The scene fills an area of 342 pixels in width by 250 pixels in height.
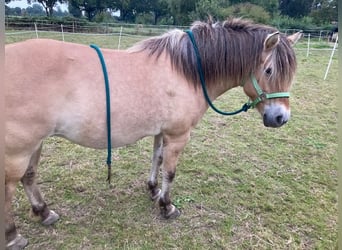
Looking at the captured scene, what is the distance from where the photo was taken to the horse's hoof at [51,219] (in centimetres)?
208

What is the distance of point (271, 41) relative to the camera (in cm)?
179

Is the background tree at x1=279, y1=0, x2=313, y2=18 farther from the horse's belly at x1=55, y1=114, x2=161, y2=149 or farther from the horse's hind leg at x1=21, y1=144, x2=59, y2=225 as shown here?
the horse's hind leg at x1=21, y1=144, x2=59, y2=225

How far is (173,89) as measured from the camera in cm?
187

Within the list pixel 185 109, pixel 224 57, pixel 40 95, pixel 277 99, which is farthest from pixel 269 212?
pixel 40 95

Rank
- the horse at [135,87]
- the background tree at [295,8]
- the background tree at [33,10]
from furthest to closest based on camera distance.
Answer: the background tree at [295,8] → the background tree at [33,10] → the horse at [135,87]

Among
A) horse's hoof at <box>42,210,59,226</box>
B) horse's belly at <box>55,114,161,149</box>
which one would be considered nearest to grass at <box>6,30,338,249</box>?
horse's hoof at <box>42,210,59,226</box>

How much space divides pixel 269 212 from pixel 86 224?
1597 millimetres

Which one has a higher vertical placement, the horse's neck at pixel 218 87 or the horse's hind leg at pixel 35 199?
the horse's neck at pixel 218 87

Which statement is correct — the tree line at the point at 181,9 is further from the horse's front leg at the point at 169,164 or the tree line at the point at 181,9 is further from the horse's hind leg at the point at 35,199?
the horse's hind leg at the point at 35,199

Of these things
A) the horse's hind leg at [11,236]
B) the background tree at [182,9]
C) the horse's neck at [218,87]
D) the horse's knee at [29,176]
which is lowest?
the horse's hind leg at [11,236]

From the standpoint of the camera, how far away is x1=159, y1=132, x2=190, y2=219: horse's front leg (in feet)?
6.77

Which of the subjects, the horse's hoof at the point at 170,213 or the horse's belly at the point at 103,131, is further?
the horse's hoof at the point at 170,213

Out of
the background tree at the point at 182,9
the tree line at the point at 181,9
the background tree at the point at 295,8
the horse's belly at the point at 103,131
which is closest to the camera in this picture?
the horse's belly at the point at 103,131

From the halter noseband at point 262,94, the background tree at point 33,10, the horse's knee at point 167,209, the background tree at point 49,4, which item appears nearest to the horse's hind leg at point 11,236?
the horse's knee at point 167,209
